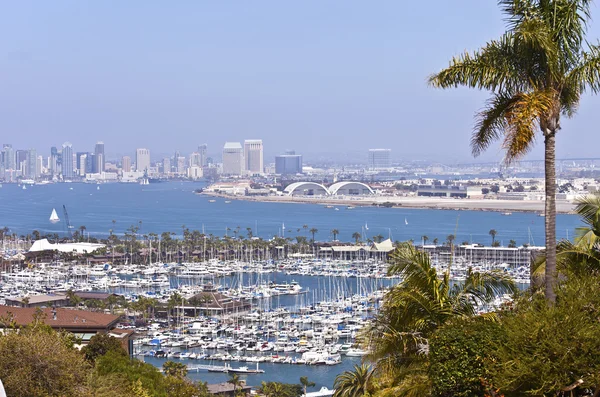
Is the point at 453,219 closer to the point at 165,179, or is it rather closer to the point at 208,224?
the point at 208,224

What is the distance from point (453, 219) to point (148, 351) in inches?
1842

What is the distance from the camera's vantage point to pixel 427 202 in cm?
8144

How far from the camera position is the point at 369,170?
16375 cm

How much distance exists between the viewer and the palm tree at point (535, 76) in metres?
3.29

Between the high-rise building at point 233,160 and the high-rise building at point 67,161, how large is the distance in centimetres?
2602

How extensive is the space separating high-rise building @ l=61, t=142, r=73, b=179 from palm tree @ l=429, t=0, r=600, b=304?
152 meters

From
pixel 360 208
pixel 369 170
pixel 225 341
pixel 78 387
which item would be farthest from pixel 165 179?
pixel 78 387

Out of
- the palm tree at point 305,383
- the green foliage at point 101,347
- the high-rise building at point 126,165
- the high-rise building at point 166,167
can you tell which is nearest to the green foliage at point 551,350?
the green foliage at point 101,347

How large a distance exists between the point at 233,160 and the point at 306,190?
55398 millimetres

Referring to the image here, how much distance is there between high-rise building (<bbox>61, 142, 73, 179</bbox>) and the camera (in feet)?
495

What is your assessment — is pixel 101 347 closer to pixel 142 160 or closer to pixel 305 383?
pixel 305 383

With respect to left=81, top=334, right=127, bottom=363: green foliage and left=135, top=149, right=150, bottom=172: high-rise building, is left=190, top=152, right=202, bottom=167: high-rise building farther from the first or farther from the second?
left=81, top=334, right=127, bottom=363: green foliage

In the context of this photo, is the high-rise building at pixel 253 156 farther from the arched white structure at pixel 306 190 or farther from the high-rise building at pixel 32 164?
the arched white structure at pixel 306 190

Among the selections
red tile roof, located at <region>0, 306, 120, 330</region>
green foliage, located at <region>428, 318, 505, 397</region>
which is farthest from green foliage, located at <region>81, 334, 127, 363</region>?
green foliage, located at <region>428, 318, 505, 397</region>
